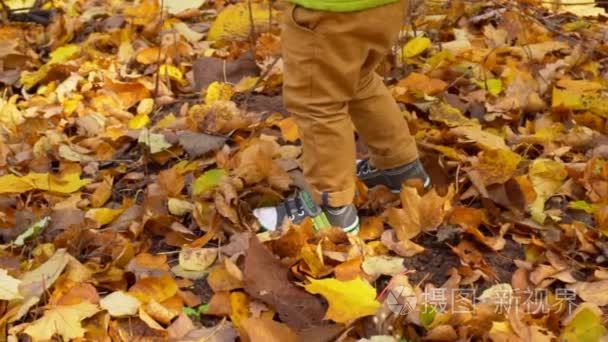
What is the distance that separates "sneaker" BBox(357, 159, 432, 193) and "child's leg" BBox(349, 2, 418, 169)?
0.05 ft

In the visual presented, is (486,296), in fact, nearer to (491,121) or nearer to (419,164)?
(419,164)

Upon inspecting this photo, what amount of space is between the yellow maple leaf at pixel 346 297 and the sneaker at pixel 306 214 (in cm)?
24

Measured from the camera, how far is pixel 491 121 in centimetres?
240

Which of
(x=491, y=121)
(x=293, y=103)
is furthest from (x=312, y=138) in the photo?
(x=491, y=121)

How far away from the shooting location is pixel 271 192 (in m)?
2.04

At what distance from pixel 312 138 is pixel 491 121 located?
846 millimetres

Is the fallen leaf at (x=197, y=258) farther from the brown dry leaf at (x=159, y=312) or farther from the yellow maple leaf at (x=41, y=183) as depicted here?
the yellow maple leaf at (x=41, y=183)

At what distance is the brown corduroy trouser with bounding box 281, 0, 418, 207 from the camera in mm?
1638

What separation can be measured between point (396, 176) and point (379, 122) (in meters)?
0.18

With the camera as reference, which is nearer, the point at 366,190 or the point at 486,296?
the point at 486,296

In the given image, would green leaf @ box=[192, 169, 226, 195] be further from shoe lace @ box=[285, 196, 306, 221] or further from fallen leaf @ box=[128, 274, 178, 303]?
fallen leaf @ box=[128, 274, 178, 303]

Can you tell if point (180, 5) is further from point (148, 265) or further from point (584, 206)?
point (584, 206)

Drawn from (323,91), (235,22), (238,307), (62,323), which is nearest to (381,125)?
(323,91)

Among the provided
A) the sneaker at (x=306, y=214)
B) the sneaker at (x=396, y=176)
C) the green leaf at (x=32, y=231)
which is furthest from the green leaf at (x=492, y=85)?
the green leaf at (x=32, y=231)
